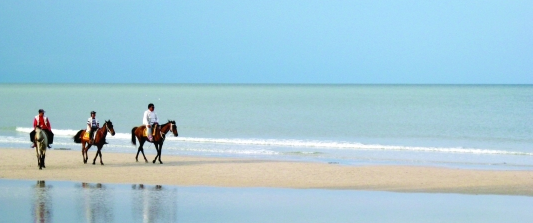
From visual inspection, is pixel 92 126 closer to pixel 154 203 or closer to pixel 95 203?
pixel 95 203

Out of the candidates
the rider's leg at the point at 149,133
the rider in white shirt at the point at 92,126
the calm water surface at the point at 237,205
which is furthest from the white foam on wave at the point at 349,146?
the calm water surface at the point at 237,205

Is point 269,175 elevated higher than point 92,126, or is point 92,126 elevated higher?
point 92,126

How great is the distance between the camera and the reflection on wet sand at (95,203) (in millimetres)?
11836

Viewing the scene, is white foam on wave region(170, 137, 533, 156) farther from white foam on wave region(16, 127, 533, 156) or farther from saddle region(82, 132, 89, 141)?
saddle region(82, 132, 89, 141)

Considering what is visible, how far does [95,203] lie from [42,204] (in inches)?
37.1

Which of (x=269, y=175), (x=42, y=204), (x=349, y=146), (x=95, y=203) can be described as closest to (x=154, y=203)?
(x=95, y=203)

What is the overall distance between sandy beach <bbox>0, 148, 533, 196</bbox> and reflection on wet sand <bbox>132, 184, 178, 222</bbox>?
1236mm

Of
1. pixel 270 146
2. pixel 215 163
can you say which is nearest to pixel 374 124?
pixel 270 146

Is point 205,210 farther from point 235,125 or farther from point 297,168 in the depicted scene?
point 235,125

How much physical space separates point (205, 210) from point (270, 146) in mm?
17040

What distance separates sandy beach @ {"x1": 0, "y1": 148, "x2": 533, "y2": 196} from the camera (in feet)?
53.9

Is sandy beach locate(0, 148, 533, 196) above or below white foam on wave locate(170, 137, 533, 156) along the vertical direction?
below

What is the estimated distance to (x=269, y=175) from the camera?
1833 cm

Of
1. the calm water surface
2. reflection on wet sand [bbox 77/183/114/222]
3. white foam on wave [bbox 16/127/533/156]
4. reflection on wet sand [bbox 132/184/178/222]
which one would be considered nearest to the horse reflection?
the calm water surface
